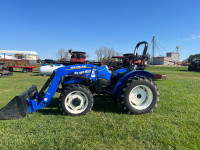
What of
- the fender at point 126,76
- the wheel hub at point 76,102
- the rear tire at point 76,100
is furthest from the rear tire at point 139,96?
the wheel hub at point 76,102

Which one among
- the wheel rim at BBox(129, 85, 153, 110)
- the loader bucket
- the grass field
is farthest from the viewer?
the wheel rim at BBox(129, 85, 153, 110)

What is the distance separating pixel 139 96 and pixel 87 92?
1.50m

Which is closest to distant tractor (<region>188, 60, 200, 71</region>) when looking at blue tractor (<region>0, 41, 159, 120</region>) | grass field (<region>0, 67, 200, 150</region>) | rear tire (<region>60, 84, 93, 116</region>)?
grass field (<region>0, 67, 200, 150</region>)

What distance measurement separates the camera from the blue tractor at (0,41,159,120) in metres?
3.68

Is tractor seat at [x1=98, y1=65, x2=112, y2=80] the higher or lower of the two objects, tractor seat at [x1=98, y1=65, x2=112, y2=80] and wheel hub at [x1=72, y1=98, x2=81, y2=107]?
the higher

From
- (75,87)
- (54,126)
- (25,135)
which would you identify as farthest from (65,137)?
(75,87)

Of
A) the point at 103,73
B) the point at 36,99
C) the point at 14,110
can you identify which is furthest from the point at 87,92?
the point at 14,110

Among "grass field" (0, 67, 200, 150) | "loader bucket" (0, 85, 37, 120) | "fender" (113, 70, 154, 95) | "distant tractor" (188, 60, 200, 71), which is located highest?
"distant tractor" (188, 60, 200, 71)

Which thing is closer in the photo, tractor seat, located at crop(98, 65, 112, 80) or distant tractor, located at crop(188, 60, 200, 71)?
tractor seat, located at crop(98, 65, 112, 80)

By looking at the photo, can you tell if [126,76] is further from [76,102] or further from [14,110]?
[14,110]

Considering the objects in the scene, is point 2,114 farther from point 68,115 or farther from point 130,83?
point 130,83

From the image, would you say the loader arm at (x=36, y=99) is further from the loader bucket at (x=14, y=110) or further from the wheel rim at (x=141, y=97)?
the wheel rim at (x=141, y=97)

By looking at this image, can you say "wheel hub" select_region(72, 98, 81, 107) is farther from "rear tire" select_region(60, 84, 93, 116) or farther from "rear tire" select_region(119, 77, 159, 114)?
"rear tire" select_region(119, 77, 159, 114)

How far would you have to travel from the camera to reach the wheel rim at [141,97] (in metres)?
4.07
